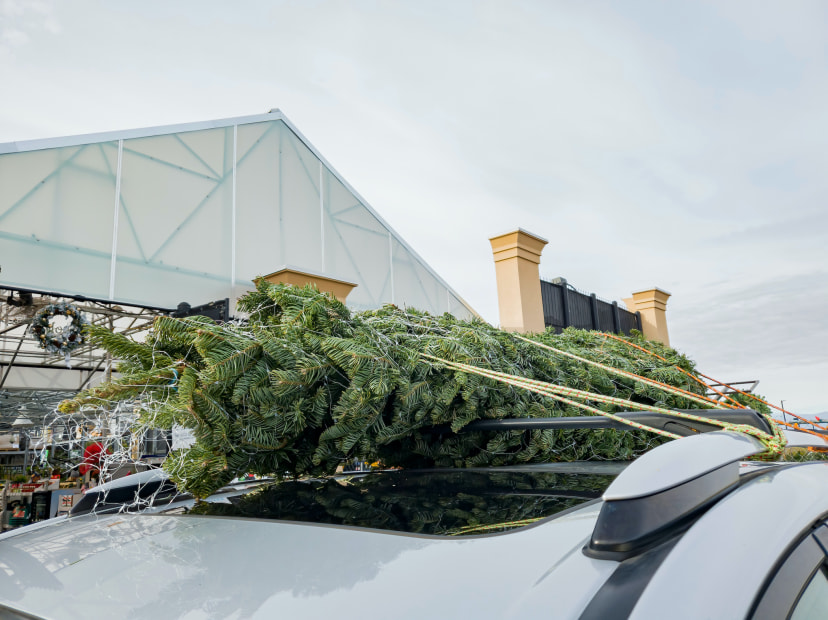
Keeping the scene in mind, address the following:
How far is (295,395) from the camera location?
1.38m

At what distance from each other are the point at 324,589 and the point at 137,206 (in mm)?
7206

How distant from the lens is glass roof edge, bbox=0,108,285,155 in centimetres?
598

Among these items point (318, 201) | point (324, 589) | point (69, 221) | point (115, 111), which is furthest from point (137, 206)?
point (324, 589)

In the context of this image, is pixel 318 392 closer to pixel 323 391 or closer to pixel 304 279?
pixel 323 391

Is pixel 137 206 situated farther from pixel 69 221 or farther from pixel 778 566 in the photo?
pixel 778 566

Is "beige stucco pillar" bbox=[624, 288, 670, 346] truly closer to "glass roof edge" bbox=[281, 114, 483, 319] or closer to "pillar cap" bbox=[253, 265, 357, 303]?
"glass roof edge" bbox=[281, 114, 483, 319]

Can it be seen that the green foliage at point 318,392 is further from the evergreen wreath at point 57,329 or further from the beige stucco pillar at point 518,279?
the beige stucco pillar at point 518,279

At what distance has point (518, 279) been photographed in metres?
8.23

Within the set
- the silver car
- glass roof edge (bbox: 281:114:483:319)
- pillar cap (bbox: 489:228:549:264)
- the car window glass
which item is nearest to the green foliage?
the silver car

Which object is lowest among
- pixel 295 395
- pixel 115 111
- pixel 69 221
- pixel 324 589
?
pixel 324 589

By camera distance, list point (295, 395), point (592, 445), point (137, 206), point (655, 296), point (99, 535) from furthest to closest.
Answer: point (655, 296), point (137, 206), point (592, 445), point (295, 395), point (99, 535)

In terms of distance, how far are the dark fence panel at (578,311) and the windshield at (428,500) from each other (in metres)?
7.63

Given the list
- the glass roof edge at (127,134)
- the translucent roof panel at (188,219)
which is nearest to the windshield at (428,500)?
the translucent roof panel at (188,219)

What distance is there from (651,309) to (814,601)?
42.4 ft
